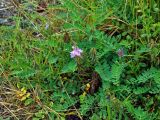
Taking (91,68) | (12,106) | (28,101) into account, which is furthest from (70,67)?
(12,106)

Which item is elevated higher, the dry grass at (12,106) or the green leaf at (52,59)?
the green leaf at (52,59)

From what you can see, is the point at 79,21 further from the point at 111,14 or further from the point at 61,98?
the point at 61,98

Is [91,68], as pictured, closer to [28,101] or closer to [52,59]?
[52,59]

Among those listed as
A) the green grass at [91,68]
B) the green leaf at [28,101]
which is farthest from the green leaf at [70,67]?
the green leaf at [28,101]

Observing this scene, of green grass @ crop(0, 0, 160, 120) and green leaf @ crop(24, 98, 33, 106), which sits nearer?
green grass @ crop(0, 0, 160, 120)

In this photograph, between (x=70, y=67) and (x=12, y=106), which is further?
(x=12, y=106)

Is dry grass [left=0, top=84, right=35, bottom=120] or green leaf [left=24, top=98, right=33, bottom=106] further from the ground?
green leaf [left=24, top=98, right=33, bottom=106]

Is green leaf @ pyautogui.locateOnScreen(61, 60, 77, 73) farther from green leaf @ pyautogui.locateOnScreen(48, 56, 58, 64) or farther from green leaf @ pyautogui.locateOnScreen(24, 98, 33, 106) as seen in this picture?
green leaf @ pyautogui.locateOnScreen(24, 98, 33, 106)

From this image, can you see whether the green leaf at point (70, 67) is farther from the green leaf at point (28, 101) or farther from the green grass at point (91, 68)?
the green leaf at point (28, 101)

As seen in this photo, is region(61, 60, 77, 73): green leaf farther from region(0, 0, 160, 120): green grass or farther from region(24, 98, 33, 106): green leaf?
region(24, 98, 33, 106): green leaf

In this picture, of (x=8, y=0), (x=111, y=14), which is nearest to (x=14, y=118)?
(x=111, y=14)

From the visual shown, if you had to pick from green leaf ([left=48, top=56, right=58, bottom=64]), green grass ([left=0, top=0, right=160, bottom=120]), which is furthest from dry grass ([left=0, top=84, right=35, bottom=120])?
green leaf ([left=48, top=56, right=58, bottom=64])

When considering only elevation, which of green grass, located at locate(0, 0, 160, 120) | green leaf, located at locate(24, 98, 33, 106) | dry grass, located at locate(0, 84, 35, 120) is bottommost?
dry grass, located at locate(0, 84, 35, 120)
